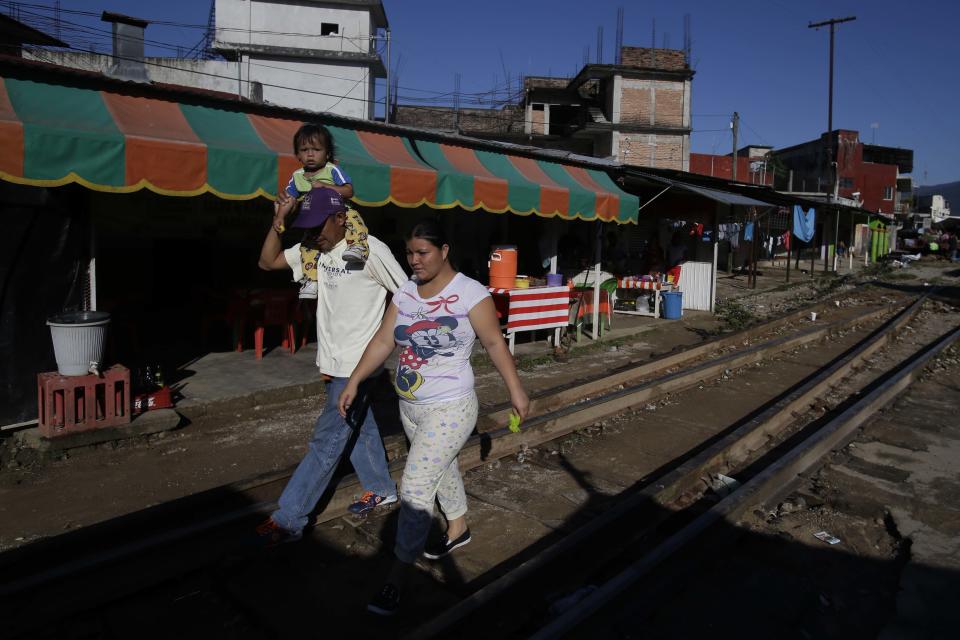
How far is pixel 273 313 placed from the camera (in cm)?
1016

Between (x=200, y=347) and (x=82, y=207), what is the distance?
392cm

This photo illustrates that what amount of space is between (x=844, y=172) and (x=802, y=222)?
44.0 meters

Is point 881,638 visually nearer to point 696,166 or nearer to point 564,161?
point 564,161

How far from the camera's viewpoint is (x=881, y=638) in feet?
11.9

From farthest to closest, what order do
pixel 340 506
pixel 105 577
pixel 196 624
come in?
pixel 340 506, pixel 105 577, pixel 196 624

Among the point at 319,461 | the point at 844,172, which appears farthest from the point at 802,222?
the point at 844,172

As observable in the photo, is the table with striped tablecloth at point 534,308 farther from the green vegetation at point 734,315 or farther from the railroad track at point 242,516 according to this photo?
the green vegetation at point 734,315

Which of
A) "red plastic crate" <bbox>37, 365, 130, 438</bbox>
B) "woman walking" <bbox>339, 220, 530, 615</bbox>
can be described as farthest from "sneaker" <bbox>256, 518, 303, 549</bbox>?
"red plastic crate" <bbox>37, 365, 130, 438</bbox>

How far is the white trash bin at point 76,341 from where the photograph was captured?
6.35 m

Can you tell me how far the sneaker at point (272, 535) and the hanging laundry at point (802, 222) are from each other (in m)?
24.9

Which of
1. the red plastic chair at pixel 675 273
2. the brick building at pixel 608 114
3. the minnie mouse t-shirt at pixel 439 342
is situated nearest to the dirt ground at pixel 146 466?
the minnie mouse t-shirt at pixel 439 342

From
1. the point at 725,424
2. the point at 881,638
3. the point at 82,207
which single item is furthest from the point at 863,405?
the point at 82,207

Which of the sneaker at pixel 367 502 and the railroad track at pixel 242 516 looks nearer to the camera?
the railroad track at pixel 242 516

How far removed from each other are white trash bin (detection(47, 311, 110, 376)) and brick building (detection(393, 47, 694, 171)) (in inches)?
1641
